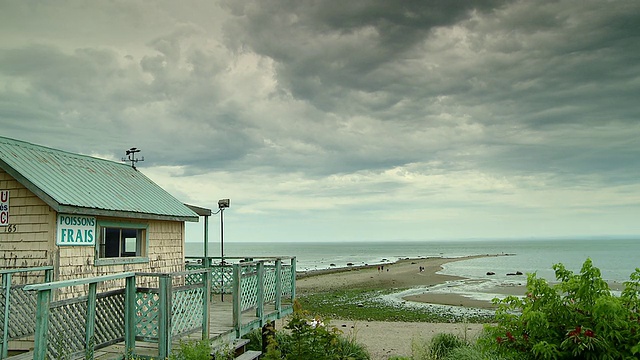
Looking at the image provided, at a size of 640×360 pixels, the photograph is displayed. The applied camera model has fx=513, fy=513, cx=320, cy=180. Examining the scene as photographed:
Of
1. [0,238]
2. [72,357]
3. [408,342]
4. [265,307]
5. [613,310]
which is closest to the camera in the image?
[613,310]

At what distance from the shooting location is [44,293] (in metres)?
6.48

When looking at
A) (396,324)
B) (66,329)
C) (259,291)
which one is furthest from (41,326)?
(396,324)

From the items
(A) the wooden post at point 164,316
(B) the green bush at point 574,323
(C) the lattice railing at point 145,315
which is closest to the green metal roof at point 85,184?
(C) the lattice railing at point 145,315

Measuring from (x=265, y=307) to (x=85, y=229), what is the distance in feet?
15.7

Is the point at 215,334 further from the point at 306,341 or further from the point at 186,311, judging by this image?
the point at 306,341

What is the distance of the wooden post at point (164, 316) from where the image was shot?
8.01 metres

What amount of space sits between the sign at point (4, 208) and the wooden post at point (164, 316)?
490 centimetres

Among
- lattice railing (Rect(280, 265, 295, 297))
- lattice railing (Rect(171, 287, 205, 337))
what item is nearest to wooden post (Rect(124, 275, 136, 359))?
lattice railing (Rect(171, 287, 205, 337))

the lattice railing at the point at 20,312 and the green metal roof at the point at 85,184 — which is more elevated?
the green metal roof at the point at 85,184

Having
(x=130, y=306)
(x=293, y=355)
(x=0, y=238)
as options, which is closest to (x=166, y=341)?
(x=130, y=306)

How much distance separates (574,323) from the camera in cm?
635

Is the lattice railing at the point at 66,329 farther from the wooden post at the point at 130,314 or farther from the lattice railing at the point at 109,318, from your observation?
the wooden post at the point at 130,314

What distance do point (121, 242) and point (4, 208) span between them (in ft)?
8.57

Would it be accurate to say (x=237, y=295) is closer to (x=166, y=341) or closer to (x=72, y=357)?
(x=166, y=341)
